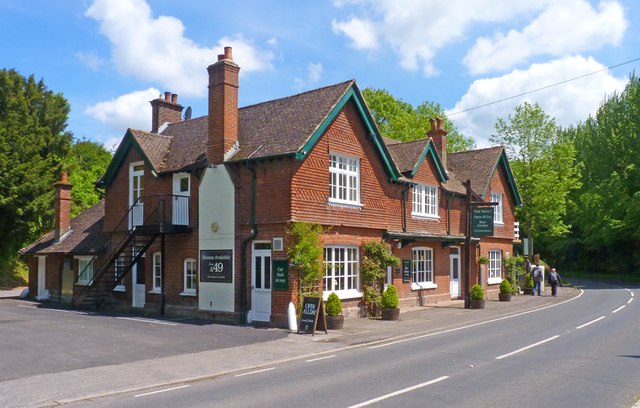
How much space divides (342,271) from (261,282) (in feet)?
9.77

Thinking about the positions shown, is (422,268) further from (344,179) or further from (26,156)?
(26,156)

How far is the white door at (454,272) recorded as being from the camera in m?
29.0

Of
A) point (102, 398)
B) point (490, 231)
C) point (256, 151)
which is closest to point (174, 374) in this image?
point (102, 398)

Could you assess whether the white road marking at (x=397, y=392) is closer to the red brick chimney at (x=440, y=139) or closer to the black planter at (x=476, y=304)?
the black planter at (x=476, y=304)

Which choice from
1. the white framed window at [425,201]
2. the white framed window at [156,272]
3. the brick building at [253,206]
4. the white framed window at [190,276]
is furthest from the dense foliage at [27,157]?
the white framed window at [425,201]

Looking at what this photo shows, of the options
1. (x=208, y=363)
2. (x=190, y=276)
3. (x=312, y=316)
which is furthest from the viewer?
(x=190, y=276)

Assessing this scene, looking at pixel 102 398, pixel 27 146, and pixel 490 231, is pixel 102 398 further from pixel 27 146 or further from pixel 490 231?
pixel 27 146

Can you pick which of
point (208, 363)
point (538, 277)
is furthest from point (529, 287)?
point (208, 363)

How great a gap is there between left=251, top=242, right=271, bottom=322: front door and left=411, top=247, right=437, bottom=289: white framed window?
8618mm

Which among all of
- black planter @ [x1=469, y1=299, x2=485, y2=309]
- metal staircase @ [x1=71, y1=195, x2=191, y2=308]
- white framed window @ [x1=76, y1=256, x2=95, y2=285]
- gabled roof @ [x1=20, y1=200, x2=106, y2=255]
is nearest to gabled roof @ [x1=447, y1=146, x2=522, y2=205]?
black planter @ [x1=469, y1=299, x2=485, y2=309]

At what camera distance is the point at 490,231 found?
26.7 m

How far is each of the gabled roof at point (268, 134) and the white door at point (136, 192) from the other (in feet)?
2.88

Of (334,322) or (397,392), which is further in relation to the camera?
(334,322)

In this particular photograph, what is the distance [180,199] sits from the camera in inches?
859
